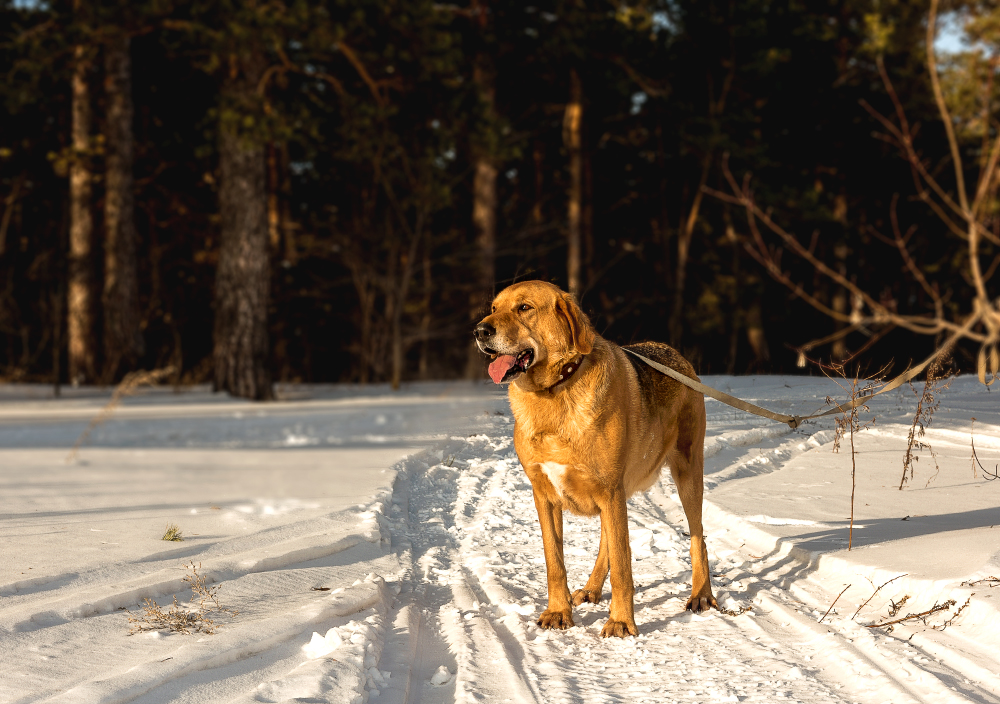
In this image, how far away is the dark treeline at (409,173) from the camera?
645 inches

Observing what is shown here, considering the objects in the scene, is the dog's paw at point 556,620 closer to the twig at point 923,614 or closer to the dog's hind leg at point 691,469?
the dog's hind leg at point 691,469

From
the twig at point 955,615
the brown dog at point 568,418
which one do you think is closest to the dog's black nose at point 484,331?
the brown dog at point 568,418

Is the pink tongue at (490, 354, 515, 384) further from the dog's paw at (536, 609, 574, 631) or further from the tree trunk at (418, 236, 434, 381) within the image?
the tree trunk at (418, 236, 434, 381)

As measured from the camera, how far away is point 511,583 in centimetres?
508

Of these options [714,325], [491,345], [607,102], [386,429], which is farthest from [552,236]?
[491,345]

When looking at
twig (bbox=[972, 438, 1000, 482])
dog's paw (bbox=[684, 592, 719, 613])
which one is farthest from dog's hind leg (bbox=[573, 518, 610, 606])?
twig (bbox=[972, 438, 1000, 482])

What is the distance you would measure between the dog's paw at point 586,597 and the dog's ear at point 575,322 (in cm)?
150

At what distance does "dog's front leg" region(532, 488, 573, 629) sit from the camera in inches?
173

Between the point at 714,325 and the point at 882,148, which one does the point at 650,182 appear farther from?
the point at 882,148

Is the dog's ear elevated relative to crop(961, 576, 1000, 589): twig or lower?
elevated

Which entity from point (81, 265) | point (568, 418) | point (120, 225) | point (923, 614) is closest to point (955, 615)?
point (923, 614)

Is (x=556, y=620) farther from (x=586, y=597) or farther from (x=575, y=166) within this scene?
(x=575, y=166)

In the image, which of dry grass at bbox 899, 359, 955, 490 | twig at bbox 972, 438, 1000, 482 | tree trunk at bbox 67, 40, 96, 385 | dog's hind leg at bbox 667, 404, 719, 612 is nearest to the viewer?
dog's hind leg at bbox 667, 404, 719, 612

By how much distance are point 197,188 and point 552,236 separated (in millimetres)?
12431
